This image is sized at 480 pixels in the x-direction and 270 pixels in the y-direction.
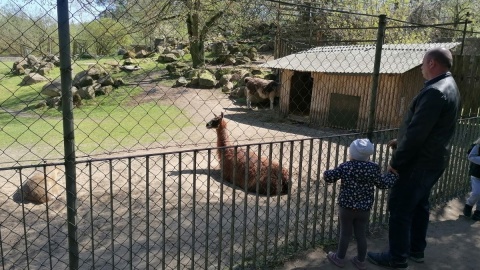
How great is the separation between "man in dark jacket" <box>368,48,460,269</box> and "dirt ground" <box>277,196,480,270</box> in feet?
1.33

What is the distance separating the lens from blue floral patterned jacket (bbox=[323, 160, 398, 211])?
10.9 ft

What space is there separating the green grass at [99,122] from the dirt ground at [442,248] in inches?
149

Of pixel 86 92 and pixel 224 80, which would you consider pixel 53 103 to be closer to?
pixel 86 92

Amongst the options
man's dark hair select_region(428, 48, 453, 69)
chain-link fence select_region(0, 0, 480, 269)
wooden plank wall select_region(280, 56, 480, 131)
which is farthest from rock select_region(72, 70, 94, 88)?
A: man's dark hair select_region(428, 48, 453, 69)

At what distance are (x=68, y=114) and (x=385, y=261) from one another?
9.73ft

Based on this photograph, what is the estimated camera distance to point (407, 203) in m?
3.50

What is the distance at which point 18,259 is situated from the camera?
4.31 m

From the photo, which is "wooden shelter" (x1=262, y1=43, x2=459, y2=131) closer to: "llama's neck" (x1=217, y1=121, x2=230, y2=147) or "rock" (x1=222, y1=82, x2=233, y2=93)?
"llama's neck" (x1=217, y1=121, x2=230, y2=147)

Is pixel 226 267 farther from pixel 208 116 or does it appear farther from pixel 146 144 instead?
pixel 208 116

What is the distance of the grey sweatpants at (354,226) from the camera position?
11.2ft

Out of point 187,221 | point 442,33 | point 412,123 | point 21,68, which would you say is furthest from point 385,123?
point 21,68

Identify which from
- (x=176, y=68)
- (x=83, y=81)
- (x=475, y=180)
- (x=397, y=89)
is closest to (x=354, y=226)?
(x=475, y=180)

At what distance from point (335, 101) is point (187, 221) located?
8015 millimetres

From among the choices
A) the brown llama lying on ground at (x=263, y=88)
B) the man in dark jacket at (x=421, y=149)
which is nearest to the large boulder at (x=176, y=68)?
the brown llama lying on ground at (x=263, y=88)
